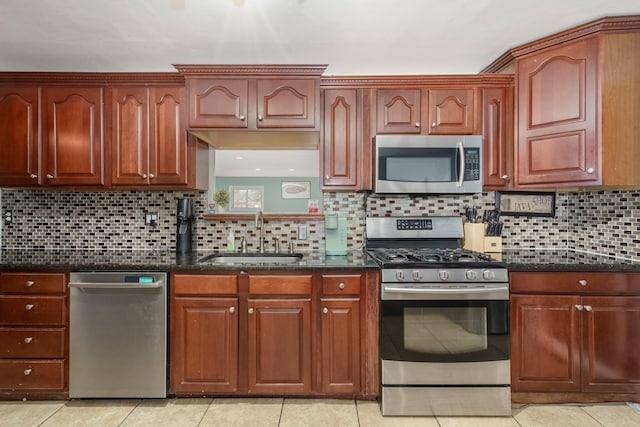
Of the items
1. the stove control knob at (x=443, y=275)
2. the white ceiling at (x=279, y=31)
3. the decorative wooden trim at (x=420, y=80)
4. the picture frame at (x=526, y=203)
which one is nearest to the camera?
the white ceiling at (x=279, y=31)

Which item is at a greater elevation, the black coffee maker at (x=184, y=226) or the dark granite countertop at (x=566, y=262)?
the black coffee maker at (x=184, y=226)

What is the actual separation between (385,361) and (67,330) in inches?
77.4

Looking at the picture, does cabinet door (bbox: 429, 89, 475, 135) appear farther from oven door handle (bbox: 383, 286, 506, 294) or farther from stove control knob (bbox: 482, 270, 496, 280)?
oven door handle (bbox: 383, 286, 506, 294)

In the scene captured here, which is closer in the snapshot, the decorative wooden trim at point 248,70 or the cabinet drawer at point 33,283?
the cabinet drawer at point 33,283

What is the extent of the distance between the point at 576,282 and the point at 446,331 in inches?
33.1

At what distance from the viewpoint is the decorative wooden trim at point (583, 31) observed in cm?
192

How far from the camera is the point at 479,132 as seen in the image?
95.1 inches

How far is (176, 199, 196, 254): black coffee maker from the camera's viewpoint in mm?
2631

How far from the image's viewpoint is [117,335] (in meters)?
2.08

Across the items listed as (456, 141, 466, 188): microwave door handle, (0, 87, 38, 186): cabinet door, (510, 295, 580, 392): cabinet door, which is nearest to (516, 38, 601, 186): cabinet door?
(456, 141, 466, 188): microwave door handle

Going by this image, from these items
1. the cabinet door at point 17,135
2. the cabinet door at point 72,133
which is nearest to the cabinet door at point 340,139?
the cabinet door at point 72,133

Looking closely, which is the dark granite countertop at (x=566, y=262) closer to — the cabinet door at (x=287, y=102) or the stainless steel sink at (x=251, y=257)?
the stainless steel sink at (x=251, y=257)

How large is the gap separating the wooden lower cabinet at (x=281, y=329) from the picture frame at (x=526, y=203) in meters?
1.38

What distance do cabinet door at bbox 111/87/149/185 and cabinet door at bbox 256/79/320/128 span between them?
2.80ft
